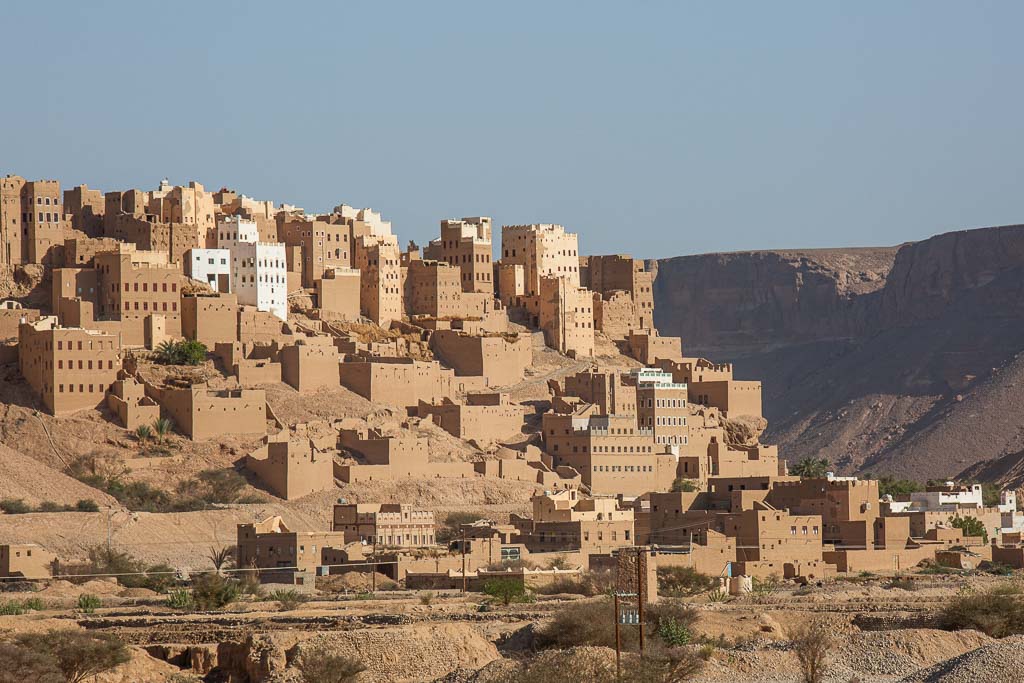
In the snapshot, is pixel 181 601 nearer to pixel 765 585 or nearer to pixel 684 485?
pixel 765 585

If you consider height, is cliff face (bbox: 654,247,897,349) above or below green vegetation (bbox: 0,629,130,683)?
above

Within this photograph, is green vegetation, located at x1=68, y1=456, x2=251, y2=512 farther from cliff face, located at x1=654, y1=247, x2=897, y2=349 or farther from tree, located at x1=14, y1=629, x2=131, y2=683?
cliff face, located at x1=654, y1=247, x2=897, y2=349

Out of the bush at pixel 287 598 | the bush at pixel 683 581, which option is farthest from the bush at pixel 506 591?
the bush at pixel 287 598

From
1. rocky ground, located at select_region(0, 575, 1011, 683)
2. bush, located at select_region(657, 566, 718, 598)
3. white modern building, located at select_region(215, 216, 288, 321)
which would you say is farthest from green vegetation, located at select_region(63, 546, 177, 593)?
white modern building, located at select_region(215, 216, 288, 321)

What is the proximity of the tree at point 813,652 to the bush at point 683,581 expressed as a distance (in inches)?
478

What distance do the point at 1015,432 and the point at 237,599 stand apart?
7144 cm

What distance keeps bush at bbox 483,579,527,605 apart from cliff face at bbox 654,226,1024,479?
201 ft

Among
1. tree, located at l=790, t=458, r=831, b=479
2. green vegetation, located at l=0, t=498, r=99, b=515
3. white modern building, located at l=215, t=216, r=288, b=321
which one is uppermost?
white modern building, located at l=215, t=216, r=288, b=321

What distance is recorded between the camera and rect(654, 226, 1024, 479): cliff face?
4759 inches

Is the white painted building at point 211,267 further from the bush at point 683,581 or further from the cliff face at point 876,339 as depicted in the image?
the cliff face at point 876,339

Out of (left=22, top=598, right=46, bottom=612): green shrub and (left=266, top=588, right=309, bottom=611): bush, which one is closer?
(left=22, top=598, right=46, bottom=612): green shrub

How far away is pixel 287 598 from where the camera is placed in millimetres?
51812

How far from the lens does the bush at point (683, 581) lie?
179ft

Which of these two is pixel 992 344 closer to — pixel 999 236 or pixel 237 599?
pixel 999 236
